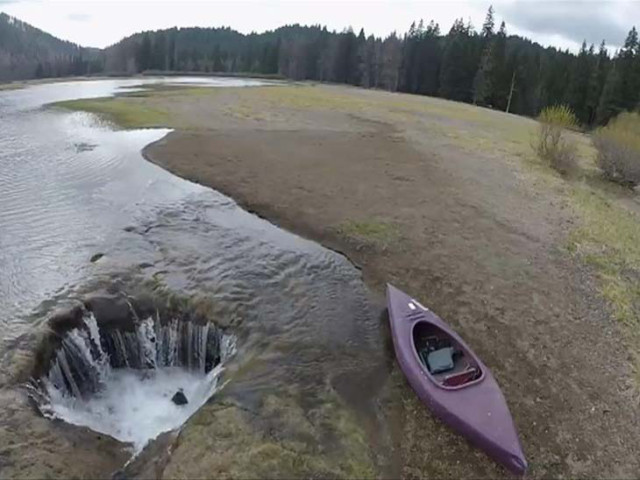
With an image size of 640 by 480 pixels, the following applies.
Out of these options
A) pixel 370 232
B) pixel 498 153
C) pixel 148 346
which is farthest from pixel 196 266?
pixel 498 153

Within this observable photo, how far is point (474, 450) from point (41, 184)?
1996cm

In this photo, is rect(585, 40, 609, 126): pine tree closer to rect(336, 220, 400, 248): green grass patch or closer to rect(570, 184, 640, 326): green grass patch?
rect(570, 184, 640, 326): green grass patch

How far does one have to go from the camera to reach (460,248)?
18016 millimetres

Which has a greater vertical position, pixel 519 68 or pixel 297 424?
pixel 519 68

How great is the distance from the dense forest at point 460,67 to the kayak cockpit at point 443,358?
2378 inches

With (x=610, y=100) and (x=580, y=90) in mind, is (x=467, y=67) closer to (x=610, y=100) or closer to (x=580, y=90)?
(x=580, y=90)

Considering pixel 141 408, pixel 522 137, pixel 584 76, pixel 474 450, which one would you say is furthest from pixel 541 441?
pixel 584 76

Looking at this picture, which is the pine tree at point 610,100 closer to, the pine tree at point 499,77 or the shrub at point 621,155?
the pine tree at point 499,77

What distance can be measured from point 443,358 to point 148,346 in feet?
22.5

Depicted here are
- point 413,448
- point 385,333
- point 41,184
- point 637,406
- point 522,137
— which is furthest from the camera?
point 522,137

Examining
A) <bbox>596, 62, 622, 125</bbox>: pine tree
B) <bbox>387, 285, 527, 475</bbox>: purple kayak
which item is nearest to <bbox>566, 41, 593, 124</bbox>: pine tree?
<bbox>596, 62, 622, 125</bbox>: pine tree

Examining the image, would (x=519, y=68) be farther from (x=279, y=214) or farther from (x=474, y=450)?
(x=474, y=450)

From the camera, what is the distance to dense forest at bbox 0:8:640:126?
221ft

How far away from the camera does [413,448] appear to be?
9.99 m
